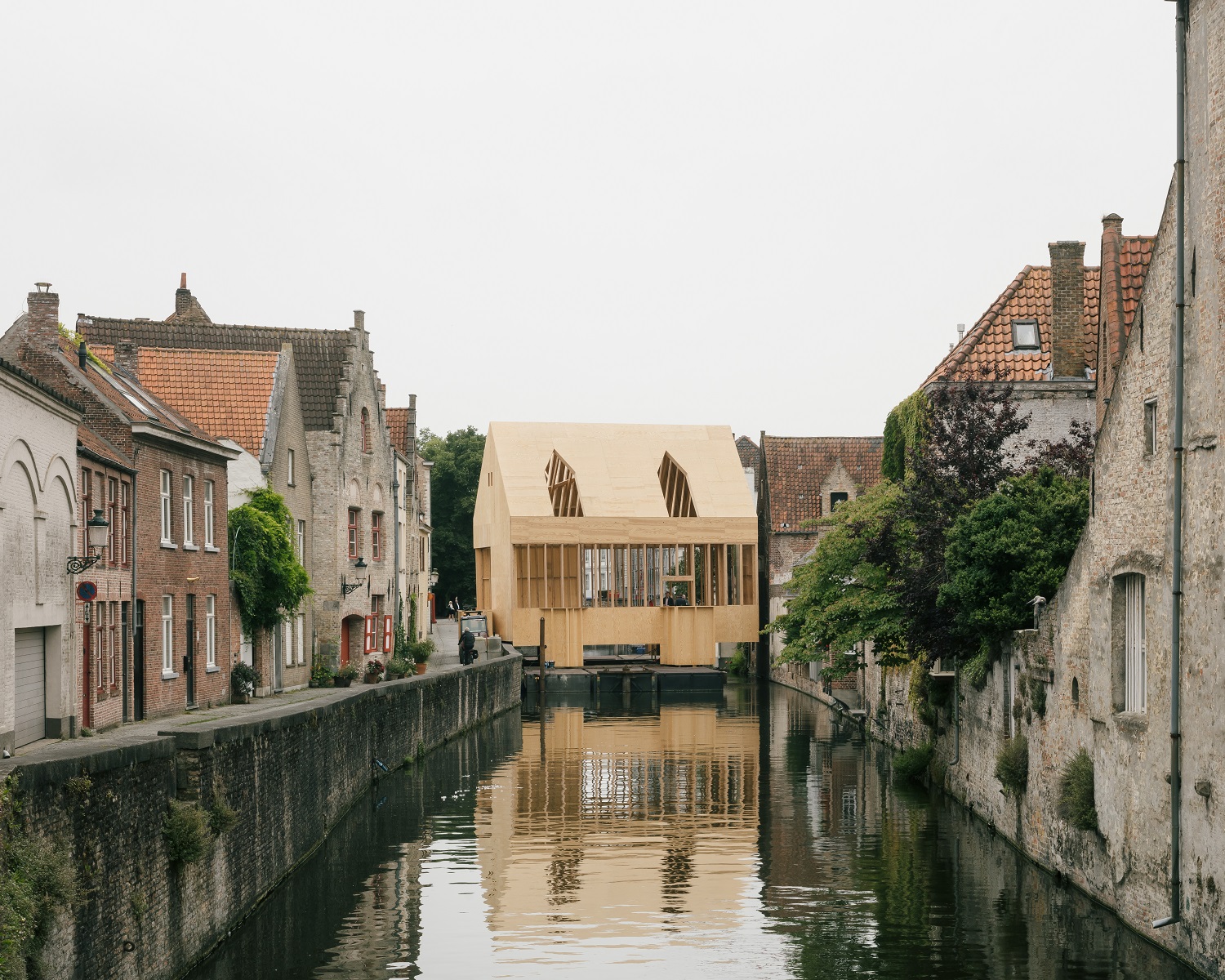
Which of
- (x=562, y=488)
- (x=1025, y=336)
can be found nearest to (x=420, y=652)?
(x=562, y=488)

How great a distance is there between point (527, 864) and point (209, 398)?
18474mm

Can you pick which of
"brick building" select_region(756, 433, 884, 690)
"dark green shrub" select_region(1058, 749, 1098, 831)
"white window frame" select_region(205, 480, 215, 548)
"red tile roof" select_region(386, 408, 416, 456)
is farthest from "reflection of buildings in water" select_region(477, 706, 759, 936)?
"brick building" select_region(756, 433, 884, 690)

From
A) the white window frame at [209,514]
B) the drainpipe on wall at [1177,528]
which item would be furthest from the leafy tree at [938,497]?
the white window frame at [209,514]

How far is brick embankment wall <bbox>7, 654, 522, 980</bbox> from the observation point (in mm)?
10664

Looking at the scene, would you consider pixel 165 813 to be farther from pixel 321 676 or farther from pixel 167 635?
pixel 321 676

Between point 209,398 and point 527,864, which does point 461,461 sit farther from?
Result: point 527,864

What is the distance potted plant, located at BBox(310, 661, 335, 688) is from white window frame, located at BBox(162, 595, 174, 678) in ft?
35.7

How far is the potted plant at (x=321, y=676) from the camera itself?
3772cm

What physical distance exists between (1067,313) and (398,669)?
1989 cm

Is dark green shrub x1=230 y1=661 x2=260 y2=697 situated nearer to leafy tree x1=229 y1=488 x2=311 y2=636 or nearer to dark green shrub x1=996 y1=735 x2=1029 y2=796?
leafy tree x1=229 y1=488 x2=311 y2=636

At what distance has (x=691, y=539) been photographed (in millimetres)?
60938

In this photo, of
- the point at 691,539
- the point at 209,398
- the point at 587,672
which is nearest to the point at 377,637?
the point at 209,398

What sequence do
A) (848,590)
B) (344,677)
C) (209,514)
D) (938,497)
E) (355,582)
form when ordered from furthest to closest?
(355,582)
(344,677)
(848,590)
(209,514)
(938,497)

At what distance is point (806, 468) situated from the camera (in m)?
67.4
